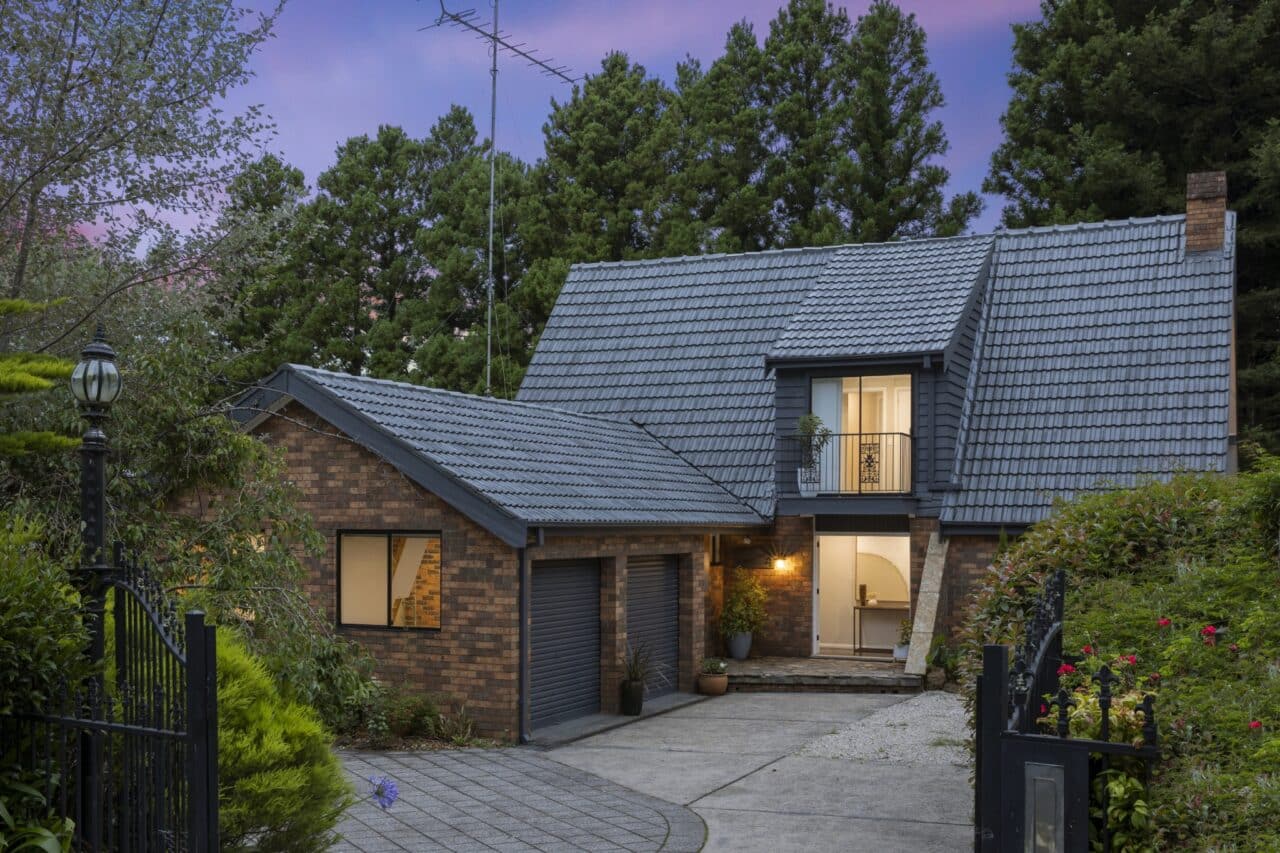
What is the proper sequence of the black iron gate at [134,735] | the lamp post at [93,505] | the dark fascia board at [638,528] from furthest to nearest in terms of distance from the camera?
1. the dark fascia board at [638,528]
2. the lamp post at [93,505]
3. the black iron gate at [134,735]

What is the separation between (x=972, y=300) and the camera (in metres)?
22.8

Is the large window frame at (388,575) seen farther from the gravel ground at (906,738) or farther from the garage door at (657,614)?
the gravel ground at (906,738)

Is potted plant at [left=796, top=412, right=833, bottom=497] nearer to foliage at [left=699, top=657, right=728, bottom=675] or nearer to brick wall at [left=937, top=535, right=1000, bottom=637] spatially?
brick wall at [left=937, top=535, right=1000, bottom=637]

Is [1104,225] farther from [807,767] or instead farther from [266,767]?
[266,767]

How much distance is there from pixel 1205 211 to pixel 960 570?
793 centimetres

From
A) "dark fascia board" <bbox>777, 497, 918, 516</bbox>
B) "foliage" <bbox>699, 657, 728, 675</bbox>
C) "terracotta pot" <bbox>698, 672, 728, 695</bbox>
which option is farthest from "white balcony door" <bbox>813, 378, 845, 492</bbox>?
"terracotta pot" <bbox>698, 672, 728, 695</bbox>

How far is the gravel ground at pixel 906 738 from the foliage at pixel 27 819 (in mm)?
9250

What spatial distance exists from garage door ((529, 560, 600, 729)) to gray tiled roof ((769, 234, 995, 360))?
20.5ft

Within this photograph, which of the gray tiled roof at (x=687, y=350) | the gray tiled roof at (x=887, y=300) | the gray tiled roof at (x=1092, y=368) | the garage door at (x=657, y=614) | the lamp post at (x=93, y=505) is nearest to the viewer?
the lamp post at (x=93, y=505)

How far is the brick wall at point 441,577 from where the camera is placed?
15.9 meters

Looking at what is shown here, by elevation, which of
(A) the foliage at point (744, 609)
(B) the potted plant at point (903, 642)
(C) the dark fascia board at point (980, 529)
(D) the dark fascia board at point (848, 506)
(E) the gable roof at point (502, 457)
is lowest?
(B) the potted plant at point (903, 642)

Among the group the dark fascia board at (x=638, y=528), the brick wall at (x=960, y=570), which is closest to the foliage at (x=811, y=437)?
the dark fascia board at (x=638, y=528)

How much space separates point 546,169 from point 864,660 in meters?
23.0

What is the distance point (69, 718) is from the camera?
23.4 ft
